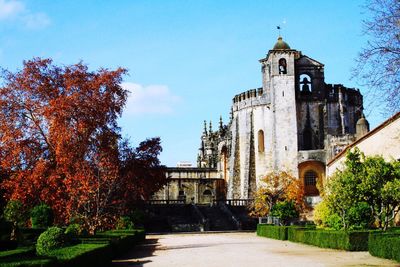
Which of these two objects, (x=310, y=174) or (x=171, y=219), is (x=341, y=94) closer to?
(x=310, y=174)

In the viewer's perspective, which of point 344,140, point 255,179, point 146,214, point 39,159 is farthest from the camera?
point 255,179

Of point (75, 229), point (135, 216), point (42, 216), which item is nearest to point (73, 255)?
point (75, 229)

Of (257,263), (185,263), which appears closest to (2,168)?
(185,263)

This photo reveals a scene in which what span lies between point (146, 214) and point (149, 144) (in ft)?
58.1

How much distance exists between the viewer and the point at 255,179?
171 ft

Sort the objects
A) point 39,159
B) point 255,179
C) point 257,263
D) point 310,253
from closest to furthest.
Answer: point 257,263 < point 310,253 < point 39,159 < point 255,179

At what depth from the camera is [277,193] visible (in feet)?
138

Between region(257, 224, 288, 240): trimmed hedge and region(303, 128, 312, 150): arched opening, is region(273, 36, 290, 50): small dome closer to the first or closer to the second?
region(303, 128, 312, 150): arched opening

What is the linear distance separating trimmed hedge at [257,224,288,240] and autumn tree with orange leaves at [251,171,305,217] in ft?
25.1

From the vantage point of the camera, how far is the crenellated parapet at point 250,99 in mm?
52688

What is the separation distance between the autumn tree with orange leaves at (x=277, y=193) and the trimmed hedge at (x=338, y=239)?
16816mm

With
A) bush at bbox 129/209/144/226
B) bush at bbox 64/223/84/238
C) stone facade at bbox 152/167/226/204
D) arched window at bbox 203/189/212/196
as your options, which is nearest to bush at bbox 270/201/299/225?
bush at bbox 129/209/144/226

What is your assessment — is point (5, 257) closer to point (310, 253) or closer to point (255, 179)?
point (310, 253)

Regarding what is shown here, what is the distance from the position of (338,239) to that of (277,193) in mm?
22018
